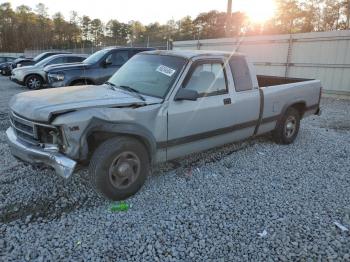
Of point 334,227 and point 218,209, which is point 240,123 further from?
point 334,227

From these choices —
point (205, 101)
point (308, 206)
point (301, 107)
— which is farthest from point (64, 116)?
point (301, 107)

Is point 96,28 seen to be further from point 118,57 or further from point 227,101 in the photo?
point 227,101

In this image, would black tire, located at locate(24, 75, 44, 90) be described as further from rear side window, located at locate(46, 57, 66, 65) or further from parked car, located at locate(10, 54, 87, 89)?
rear side window, located at locate(46, 57, 66, 65)

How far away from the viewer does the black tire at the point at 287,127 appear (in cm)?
577

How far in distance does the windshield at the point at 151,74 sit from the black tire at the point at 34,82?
10.8 meters

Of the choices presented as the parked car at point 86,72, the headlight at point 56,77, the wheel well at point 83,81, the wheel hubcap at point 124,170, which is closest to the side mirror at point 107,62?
the parked car at point 86,72

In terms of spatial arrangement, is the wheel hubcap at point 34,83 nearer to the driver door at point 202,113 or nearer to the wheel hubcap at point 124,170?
the driver door at point 202,113

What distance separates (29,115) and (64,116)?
49 cm

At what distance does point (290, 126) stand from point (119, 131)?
4034mm

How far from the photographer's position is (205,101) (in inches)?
167

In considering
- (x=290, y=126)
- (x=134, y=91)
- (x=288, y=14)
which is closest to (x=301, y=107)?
(x=290, y=126)

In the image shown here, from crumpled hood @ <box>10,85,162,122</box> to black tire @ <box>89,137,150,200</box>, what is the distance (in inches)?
19.1

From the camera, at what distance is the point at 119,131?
3367 mm

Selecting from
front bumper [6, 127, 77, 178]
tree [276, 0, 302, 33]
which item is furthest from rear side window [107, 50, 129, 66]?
tree [276, 0, 302, 33]
